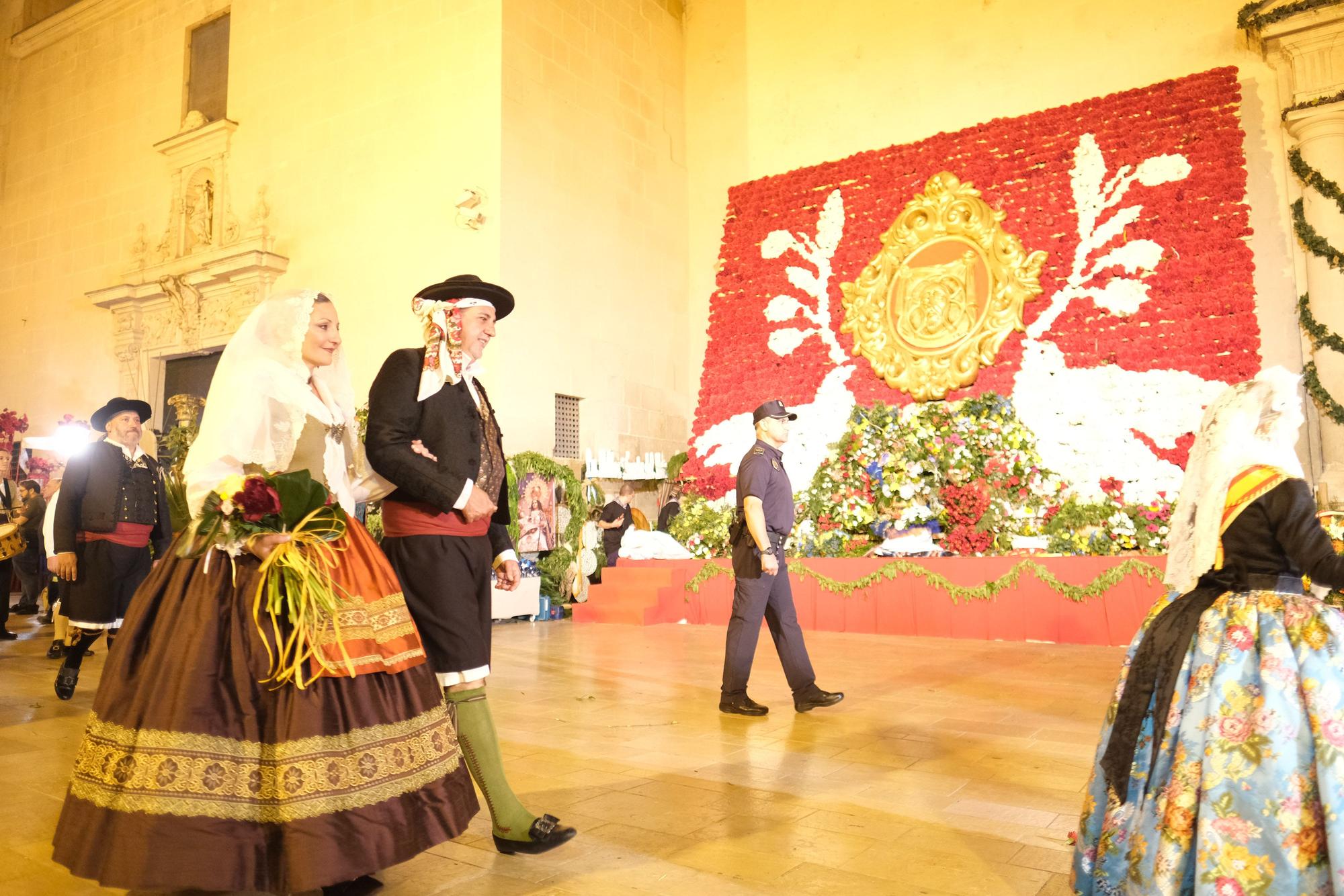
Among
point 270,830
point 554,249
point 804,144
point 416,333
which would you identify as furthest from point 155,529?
point 804,144

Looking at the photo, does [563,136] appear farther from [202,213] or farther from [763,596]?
[763,596]

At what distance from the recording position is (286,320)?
268 cm

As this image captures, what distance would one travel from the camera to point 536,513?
10344mm

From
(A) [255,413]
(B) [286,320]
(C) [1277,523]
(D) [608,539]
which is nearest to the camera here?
(C) [1277,523]

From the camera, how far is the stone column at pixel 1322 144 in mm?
8906

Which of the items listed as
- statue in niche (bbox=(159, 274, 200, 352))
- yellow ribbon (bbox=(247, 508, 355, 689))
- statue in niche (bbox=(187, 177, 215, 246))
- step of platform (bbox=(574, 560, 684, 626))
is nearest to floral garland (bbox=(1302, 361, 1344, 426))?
step of platform (bbox=(574, 560, 684, 626))

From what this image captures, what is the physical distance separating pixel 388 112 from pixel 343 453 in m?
9.96

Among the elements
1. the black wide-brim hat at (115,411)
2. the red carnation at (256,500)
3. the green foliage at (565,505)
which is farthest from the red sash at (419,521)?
the green foliage at (565,505)

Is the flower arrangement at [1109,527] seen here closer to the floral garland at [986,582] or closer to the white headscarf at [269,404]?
the floral garland at [986,582]

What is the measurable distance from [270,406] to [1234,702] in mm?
2367

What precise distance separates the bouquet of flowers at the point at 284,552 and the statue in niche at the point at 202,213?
12202 mm

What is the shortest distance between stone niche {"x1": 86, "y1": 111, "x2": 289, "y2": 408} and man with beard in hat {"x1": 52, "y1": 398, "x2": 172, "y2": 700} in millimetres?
6994

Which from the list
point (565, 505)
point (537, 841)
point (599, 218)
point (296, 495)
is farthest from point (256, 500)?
point (599, 218)

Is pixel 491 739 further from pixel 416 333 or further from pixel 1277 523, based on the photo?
pixel 416 333
